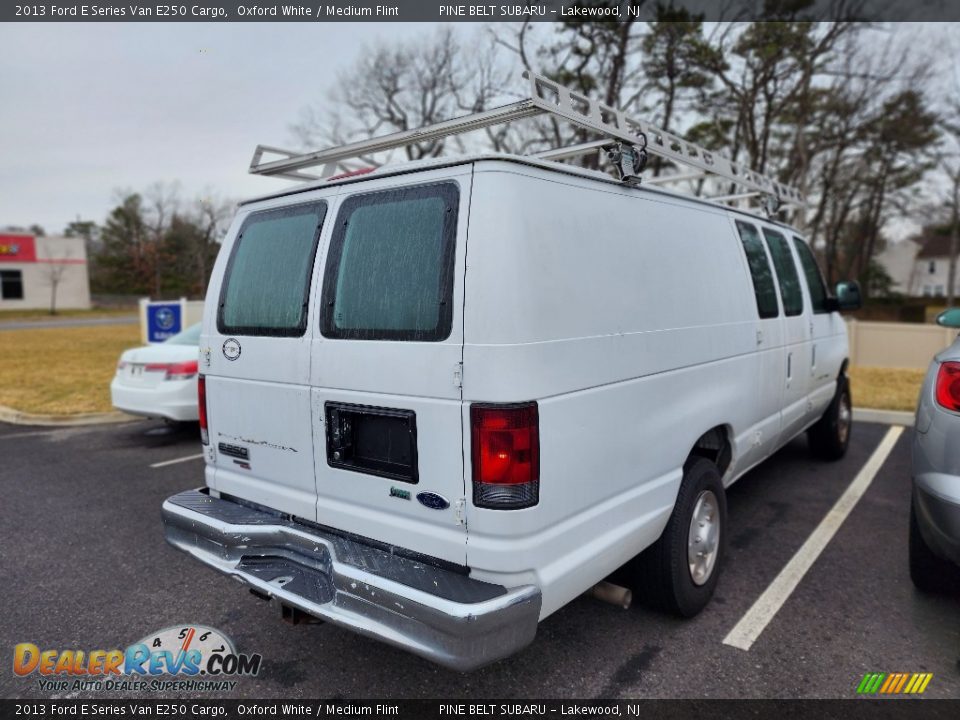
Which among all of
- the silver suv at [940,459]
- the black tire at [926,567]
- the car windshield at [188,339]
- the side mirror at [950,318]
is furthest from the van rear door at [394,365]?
the car windshield at [188,339]

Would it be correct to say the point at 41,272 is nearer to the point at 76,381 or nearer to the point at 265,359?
the point at 76,381

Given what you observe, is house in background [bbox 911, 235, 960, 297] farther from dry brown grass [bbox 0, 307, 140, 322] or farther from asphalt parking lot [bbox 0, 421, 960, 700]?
asphalt parking lot [bbox 0, 421, 960, 700]

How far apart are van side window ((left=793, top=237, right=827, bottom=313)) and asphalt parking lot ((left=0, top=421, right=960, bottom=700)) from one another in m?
1.60

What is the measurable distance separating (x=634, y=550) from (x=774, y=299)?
2.41 m

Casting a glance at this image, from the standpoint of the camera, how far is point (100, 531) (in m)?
4.54

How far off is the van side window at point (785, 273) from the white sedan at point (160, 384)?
5.64m

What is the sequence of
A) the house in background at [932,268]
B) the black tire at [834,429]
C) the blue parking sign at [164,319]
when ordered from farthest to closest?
the house in background at [932,268], the blue parking sign at [164,319], the black tire at [834,429]

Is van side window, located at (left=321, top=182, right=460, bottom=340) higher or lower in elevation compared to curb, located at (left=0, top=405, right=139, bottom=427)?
higher

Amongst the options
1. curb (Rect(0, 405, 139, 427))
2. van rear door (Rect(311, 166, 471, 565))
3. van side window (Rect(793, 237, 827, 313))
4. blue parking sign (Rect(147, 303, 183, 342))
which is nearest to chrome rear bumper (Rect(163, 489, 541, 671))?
van rear door (Rect(311, 166, 471, 565))

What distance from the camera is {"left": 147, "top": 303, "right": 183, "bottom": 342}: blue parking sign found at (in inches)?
561

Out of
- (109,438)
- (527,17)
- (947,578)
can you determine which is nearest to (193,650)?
(947,578)

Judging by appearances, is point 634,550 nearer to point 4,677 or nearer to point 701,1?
point 4,677

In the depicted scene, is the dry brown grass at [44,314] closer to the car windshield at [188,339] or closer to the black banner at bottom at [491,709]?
the car windshield at [188,339]

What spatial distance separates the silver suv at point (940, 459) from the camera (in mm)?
2830
